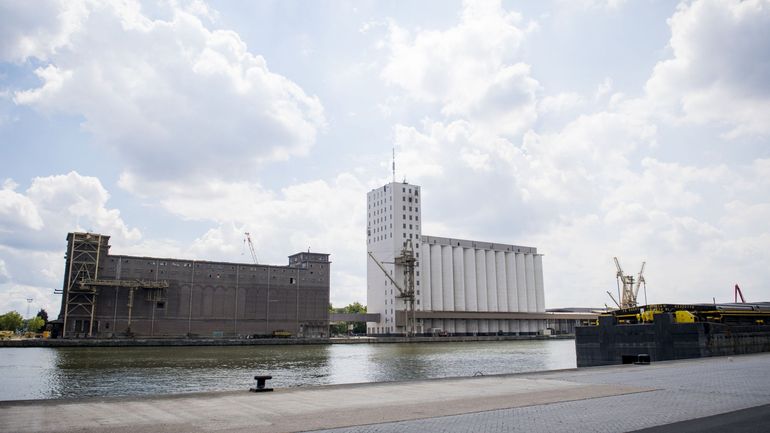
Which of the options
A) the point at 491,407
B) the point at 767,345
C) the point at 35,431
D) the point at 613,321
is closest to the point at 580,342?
A: the point at 613,321

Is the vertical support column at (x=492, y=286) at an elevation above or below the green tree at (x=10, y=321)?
above

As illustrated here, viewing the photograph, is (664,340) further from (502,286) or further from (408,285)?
(502,286)

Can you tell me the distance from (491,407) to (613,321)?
4343cm

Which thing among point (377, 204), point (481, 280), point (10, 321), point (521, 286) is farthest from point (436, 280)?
point (10, 321)

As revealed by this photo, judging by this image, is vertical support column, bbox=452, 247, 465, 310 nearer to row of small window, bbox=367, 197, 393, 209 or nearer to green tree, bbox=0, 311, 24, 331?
row of small window, bbox=367, 197, 393, 209

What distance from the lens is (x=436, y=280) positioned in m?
162

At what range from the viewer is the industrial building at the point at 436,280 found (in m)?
154

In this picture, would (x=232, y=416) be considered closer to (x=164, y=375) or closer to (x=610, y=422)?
(x=610, y=422)

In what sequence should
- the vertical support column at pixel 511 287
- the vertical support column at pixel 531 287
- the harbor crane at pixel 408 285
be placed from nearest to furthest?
the harbor crane at pixel 408 285, the vertical support column at pixel 511 287, the vertical support column at pixel 531 287

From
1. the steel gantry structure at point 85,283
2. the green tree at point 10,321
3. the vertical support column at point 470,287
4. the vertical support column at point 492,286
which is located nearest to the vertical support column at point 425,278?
the vertical support column at point 470,287

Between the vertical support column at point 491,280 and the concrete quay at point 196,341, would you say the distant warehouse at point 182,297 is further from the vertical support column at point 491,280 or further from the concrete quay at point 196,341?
the vertical support column at point 491,280

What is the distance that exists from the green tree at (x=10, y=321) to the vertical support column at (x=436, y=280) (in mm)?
136652

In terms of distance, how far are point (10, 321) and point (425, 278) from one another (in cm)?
13621

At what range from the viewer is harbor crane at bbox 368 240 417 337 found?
490 ft
